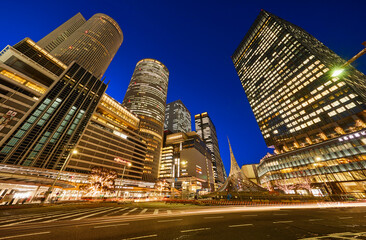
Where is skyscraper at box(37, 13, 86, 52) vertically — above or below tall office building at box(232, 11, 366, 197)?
above

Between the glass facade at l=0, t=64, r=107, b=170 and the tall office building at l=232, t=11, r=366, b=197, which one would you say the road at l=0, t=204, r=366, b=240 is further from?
the glass facade at l=0, t=64, r=107, b=170

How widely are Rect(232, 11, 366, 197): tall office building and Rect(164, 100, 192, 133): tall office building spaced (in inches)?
3595

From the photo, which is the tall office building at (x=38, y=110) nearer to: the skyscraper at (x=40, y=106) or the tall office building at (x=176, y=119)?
the skyscraper at (x=40, y=106)

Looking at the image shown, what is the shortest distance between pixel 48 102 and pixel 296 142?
105 metres

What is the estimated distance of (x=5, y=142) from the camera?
3634 cm

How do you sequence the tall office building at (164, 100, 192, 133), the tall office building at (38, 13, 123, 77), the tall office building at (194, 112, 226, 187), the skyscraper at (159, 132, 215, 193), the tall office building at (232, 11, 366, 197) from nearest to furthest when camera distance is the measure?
1. the tall office building at (232, 11, 366, 197)
2. the tall office building at (38, 13, 123, 77)
3. the skyscraper at (159, 132, 215, 193)
4. the tall office building at (194, 112, 226, 187)
5. the tall office building at (164, 100, 192, 133)

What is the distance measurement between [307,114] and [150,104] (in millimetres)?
110821

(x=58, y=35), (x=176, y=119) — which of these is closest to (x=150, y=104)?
(x=176, y=119)

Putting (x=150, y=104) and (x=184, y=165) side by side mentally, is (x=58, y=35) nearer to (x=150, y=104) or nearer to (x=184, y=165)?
(x=150, y=104)

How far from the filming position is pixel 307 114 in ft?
198

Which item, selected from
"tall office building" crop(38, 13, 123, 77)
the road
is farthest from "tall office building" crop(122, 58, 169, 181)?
the road

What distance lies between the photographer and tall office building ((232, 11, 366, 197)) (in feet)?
150

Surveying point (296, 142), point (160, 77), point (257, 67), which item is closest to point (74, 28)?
point (160, 77)

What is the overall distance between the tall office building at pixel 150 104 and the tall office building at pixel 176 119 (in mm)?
33553
